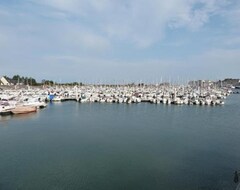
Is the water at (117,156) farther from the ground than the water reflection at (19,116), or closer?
closer

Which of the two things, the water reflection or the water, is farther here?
the water reflection

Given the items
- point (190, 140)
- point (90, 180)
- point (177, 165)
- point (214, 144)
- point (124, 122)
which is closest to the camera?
point (90, 180)

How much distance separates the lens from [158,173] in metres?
16.2

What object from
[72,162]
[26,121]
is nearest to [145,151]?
[72,162]

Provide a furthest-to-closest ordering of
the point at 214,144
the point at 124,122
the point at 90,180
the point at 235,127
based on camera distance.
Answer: the point at 124,122 → the point at 235,127 → the point at 214,144 → the point at 90,180

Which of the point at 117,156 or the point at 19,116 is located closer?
the point at 117,156

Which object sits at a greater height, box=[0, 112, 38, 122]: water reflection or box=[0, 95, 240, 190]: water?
box=[0, 112, 38, 122]: water reflection

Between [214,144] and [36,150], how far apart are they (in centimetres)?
1410

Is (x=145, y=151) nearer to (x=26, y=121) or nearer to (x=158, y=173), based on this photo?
(x=158, y=173)

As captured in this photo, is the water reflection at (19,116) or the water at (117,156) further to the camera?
the water reflection at (19,116)

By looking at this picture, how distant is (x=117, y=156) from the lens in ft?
65.1

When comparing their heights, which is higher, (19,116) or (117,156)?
(19,116)

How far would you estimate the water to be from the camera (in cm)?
1499

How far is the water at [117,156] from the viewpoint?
49.2ft
